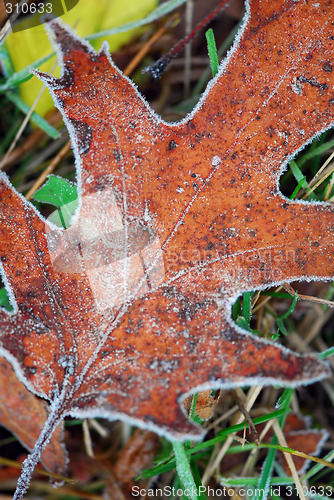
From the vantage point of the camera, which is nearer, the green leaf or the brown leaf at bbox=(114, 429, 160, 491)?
the green leaf

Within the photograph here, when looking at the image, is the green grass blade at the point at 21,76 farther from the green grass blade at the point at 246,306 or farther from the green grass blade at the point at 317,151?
the green grass blade at the point at 246,306

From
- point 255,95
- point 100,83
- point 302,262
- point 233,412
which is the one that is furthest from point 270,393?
point 100,83

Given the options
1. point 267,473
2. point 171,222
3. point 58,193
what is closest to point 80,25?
point 58,193

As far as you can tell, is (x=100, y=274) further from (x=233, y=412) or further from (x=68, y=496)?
(x=68, y=496)

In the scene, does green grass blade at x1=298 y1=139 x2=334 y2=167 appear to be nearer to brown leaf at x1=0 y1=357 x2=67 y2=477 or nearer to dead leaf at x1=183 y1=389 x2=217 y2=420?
dead leaf at x1=183 y1=389 x2=217 y2=420

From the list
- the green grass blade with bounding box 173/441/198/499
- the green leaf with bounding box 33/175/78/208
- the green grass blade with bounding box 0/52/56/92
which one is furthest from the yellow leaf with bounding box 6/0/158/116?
the green grass blade with bounding box 173/441/198/499

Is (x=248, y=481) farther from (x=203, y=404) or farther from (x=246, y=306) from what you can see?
(x=246, y=306)
